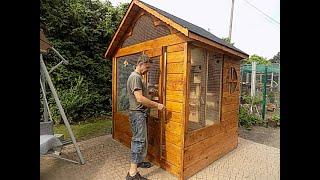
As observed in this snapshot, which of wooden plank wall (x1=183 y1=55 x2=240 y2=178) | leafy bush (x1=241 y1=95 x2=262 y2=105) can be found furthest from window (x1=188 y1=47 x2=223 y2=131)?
leafy bush (x1=241 y1=95 x2=262 y2=105)

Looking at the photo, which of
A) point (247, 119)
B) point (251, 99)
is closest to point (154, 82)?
point (247, 119)

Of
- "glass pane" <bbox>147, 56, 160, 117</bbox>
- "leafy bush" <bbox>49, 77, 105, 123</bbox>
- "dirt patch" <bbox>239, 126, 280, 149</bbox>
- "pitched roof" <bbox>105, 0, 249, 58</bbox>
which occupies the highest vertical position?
"pitched roof" <bbox>105, 0, 249, 58</bbox>

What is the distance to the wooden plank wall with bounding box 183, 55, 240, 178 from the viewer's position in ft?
11.0

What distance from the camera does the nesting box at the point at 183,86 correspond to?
3221 millimetres

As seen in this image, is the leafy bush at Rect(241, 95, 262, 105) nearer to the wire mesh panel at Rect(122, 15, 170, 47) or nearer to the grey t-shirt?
the wire mesh panel at Rect(122, 15, 170, 47)

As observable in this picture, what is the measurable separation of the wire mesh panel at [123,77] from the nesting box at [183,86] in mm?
20

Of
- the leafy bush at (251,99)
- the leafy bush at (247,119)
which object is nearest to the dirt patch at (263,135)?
the leafy bush at (247,119)

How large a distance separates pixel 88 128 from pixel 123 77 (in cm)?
260

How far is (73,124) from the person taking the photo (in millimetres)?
7125

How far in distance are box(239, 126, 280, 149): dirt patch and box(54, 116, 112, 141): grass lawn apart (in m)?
3.61

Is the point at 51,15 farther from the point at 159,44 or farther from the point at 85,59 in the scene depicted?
the point at 159,44

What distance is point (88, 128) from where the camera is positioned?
21.5 feet
